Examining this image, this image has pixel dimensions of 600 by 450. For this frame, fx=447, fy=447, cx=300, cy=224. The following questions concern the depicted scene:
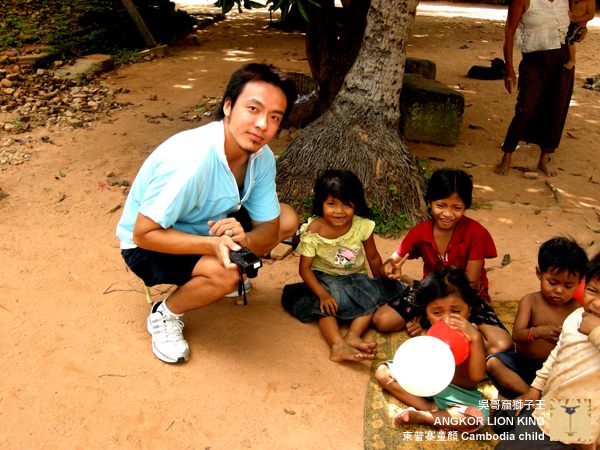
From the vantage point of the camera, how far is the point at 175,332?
237cm

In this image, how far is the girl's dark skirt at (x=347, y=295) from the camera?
2.59 metres

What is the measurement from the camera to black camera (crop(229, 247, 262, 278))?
1961 millimetres

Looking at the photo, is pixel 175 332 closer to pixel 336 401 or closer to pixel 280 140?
pixel 336 401

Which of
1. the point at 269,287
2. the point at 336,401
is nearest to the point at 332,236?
the point at 269,287

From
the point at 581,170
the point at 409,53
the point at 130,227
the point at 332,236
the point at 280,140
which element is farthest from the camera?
the point at 409,53

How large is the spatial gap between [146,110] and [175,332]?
13.5 ft

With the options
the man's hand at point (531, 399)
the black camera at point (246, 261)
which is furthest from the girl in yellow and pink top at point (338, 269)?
the man's hand at point (531, 399)

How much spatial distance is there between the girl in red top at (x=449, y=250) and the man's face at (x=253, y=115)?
3.16ft

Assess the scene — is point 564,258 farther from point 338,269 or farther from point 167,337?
point 167,337

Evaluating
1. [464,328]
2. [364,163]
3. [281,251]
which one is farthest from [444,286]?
[364,163]

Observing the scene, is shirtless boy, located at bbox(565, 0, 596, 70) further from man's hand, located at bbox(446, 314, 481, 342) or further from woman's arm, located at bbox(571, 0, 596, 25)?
man's hand, located at bbox(446, 314, 481, 342)

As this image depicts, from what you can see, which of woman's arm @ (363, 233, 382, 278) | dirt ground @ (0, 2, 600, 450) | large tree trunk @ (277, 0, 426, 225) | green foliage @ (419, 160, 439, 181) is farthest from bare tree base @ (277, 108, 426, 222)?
woman's arm @ (363, 233, 382, 278)

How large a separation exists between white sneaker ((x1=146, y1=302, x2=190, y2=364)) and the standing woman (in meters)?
3.56

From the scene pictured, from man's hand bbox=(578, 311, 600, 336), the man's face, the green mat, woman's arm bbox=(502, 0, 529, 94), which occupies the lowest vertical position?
the green mat
